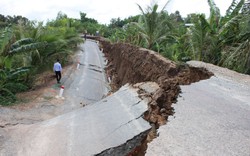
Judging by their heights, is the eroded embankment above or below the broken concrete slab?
above

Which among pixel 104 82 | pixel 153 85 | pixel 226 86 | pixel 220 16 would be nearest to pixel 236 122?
pixel 226 86

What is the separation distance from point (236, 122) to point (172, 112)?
118 centimetres

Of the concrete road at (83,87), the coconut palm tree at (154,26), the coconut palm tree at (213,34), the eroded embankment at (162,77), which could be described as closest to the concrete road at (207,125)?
the eroded embankment at (162,77)

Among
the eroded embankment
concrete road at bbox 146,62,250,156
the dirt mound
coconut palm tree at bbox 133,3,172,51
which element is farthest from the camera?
coconut palm tree at bbox 133,3,172,51

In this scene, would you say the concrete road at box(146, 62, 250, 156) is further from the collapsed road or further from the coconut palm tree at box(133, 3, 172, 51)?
the coconut palm tree at box(133, 3, 172, 51)

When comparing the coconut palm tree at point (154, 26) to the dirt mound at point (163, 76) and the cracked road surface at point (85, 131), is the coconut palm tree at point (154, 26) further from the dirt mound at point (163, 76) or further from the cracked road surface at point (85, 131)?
the cracked road surface at point (85, 131)

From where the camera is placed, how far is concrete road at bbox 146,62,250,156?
15.3ft

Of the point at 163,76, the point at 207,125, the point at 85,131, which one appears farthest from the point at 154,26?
the point at 207,125

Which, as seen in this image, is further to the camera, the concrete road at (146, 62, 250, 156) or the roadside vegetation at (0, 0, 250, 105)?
the roadside vegetation at (0, 0, 250, 105)

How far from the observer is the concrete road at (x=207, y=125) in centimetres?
468

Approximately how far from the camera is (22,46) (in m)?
14.8

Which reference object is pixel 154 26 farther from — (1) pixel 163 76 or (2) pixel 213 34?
(1) pixel 163 76

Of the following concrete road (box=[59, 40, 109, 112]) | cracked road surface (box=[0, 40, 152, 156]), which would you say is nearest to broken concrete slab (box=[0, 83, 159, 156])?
cracked road surface (box=[0, 40, 152, 156])

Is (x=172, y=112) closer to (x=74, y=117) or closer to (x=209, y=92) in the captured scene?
(x=209, y=92)
